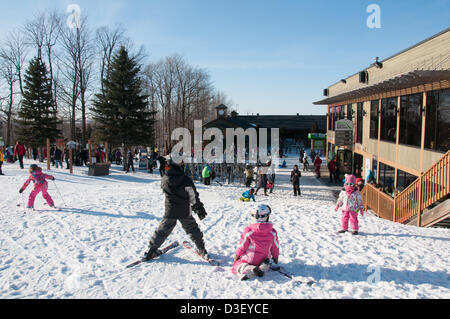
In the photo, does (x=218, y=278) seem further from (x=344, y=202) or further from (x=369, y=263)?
(x=344, y=202)

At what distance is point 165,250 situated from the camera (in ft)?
18.8

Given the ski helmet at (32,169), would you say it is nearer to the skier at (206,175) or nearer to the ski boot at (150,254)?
the ski boot at (150,254)

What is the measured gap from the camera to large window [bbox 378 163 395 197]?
15809mm

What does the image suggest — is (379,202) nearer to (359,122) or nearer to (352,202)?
(352,202)

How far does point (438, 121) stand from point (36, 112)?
86.9ft

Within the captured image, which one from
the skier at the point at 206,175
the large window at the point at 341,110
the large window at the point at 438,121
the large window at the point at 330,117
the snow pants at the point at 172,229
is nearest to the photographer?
the snow pants at the point at 172,229

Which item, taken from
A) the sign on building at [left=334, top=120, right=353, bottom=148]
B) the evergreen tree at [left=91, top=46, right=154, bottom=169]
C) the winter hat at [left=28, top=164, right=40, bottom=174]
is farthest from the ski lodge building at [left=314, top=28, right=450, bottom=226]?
the evergreen tree at [left=91, top=46, right=154, bottom=169]

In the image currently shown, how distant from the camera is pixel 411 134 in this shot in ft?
45.9

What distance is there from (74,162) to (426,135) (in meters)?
22.2

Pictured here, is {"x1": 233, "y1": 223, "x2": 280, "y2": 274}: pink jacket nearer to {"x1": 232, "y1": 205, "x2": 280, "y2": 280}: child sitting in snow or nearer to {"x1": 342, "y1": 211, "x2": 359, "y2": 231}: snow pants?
{"x1": 232, "y1": 205, "x2": 280, "y2": 280}: child sitting in snow

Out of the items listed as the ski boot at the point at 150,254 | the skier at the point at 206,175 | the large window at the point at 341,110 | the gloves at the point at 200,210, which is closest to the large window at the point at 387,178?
the skier at the point at 206,175

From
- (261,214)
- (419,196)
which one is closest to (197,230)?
(261,214)

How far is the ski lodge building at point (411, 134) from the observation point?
9430 mm
